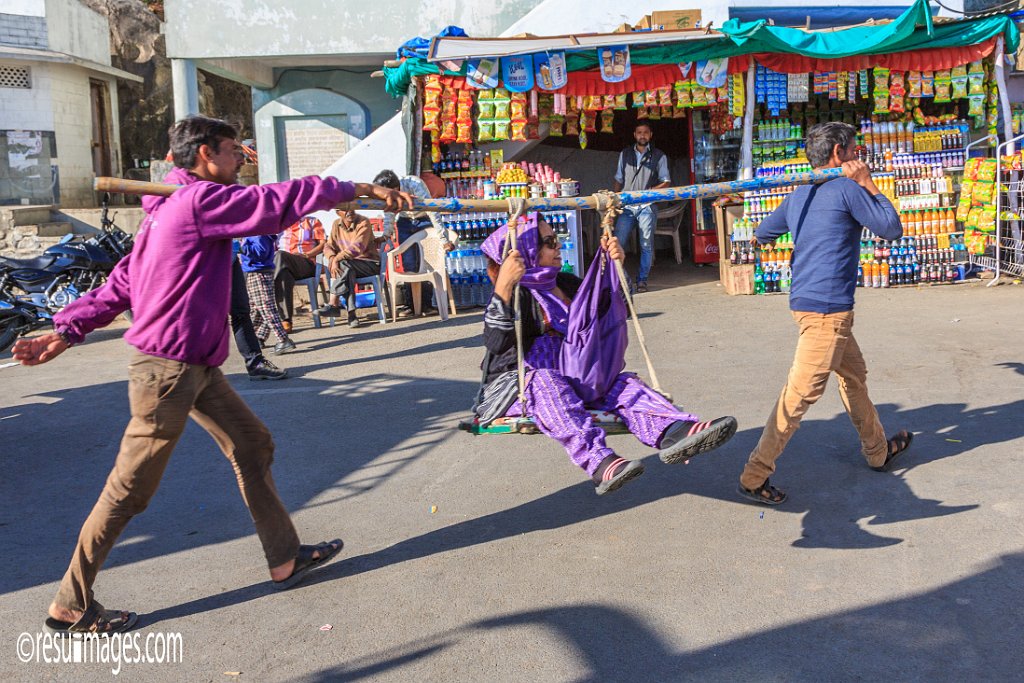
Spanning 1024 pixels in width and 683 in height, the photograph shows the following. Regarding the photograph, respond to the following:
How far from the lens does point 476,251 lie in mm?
12023

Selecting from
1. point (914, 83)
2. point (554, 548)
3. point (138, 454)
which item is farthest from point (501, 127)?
point (138, 454)

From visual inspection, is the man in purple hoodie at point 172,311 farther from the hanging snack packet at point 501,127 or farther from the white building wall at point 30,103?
the white building wall at point 30,103

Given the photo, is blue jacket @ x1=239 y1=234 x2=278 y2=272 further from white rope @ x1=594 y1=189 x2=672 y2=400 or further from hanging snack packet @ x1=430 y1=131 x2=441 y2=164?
white rope @ x1=594 y1=189 x2=672 y2=400

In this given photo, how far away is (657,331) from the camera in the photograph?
972 cm

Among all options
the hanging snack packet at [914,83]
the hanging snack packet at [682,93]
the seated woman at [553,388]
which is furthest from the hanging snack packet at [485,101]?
the seated woman at [553,388]

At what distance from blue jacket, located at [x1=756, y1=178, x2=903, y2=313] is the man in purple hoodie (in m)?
2.20

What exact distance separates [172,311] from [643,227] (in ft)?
30.1

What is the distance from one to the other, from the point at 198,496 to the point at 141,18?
22582 millimetres

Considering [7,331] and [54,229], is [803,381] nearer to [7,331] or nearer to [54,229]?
[7,331]

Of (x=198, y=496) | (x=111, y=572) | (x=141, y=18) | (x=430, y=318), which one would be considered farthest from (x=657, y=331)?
(x=141, y=18)

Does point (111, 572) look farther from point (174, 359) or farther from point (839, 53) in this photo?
point (839, 53)

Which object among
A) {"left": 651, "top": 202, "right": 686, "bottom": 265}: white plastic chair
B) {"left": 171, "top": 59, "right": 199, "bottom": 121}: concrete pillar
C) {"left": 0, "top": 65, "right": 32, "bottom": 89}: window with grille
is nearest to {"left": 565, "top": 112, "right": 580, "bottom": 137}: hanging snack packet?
{"left": 651, "top": 202, "right": 686, "bottom": 265}: white plastic chair

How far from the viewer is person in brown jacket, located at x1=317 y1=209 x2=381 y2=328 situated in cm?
1098

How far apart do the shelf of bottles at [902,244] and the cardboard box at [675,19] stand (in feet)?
7.38
